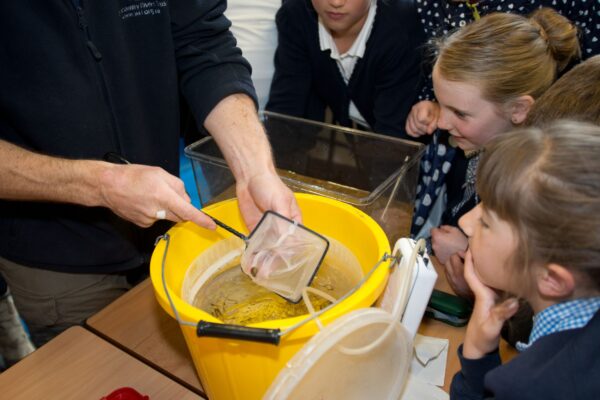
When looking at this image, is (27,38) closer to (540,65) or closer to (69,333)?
(69,333)

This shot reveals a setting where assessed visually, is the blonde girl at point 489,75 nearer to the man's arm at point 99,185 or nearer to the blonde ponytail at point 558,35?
the blonde ponytail at point 558,35

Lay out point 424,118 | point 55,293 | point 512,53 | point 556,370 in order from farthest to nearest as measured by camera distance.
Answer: point 424,118, point 512,53, point 55,293, point 556,370

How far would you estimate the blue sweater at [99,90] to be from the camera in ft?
2.78

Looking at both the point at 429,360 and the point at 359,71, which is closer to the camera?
the point at 429,360

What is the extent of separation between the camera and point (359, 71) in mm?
1639

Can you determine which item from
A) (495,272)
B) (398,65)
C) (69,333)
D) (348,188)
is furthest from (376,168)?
(69,333)

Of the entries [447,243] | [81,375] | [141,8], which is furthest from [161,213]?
[447,243]

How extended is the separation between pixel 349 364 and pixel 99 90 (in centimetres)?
69

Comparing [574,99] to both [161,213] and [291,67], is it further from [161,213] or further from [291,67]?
[291,67]

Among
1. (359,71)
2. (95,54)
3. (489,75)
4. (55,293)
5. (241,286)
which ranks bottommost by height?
(55,293)

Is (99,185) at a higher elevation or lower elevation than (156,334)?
higher

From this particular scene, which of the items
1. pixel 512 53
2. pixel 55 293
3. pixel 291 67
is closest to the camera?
pixel 55 293

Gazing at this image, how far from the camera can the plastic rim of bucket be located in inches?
22.9

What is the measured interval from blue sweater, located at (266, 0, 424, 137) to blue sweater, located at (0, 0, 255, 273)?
2.17 feet
